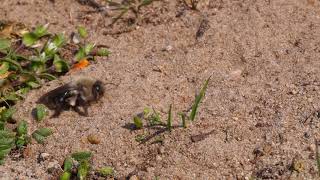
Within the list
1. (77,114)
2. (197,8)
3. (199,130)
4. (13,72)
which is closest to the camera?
(199,130)

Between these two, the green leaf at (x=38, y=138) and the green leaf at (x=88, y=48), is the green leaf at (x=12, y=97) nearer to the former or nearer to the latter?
the green leaf at (x=38, y=138)

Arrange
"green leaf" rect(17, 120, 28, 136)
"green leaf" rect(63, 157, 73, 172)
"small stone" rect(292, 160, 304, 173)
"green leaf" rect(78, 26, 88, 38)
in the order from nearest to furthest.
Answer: "small stone" rect(292, 160, 304, 173) → "green leaf" rect(63, 157, 73, 172) → "green leaf" rect(17, 120, 28, 136) → "green leaf" rect(78, 26, 88, 38)

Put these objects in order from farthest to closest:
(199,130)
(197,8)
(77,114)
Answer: (197,8)
(77,114)
(199,130)

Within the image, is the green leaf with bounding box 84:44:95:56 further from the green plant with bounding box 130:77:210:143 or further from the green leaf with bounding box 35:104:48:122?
the green plant with bounding box 130:77:210:143

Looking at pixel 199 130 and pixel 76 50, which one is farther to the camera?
pixel 76 50

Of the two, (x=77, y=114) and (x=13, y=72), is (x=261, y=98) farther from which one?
(x=13, y=72)

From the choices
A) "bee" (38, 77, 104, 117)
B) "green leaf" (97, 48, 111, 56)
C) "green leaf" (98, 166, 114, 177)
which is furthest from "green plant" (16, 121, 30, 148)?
"green leaf" (97, 48, 111, 56)

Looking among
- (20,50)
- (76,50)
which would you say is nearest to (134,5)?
→ (76,50)
